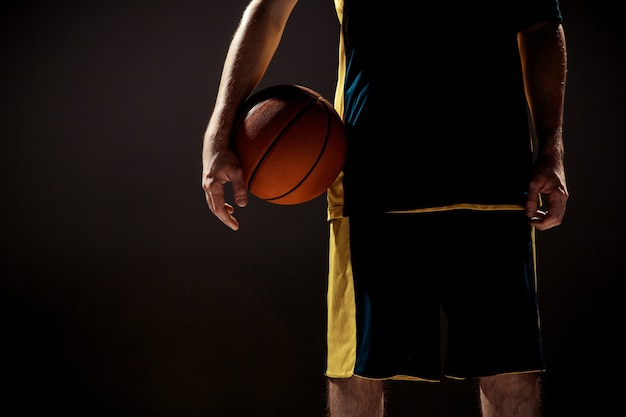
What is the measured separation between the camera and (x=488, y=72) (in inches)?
40.1

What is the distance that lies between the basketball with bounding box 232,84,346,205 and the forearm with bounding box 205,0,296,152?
1.0 inches

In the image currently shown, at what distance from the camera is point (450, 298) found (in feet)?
3.20

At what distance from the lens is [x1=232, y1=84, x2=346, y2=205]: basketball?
3.24ft

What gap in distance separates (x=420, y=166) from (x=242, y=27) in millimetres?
438

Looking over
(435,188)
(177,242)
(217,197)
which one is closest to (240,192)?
(217,197)

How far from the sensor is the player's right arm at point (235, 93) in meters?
0.96

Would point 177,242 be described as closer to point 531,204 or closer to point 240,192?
point 240,192

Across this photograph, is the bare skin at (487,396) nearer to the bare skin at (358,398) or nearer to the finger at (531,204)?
the bare skin at (358,398)

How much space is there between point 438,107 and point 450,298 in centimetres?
35

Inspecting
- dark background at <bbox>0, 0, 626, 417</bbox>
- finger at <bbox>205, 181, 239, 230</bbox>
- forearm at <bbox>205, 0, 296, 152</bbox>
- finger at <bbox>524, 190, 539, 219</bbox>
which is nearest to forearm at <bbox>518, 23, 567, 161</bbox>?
finger at <bbox>524, 190, 539, 219</bbox>

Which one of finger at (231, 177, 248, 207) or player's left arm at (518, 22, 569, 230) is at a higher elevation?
player's left arm at (518, 22, 569, 230)

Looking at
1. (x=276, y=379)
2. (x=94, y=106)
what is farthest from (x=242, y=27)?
(x=276, y=379)

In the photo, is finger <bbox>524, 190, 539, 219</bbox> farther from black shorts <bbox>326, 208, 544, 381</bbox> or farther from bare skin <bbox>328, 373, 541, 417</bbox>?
bare skin <bbox>328, 373, 541, 417</bbox>

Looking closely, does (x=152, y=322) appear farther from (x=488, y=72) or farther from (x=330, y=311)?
(x=488, y=72)
